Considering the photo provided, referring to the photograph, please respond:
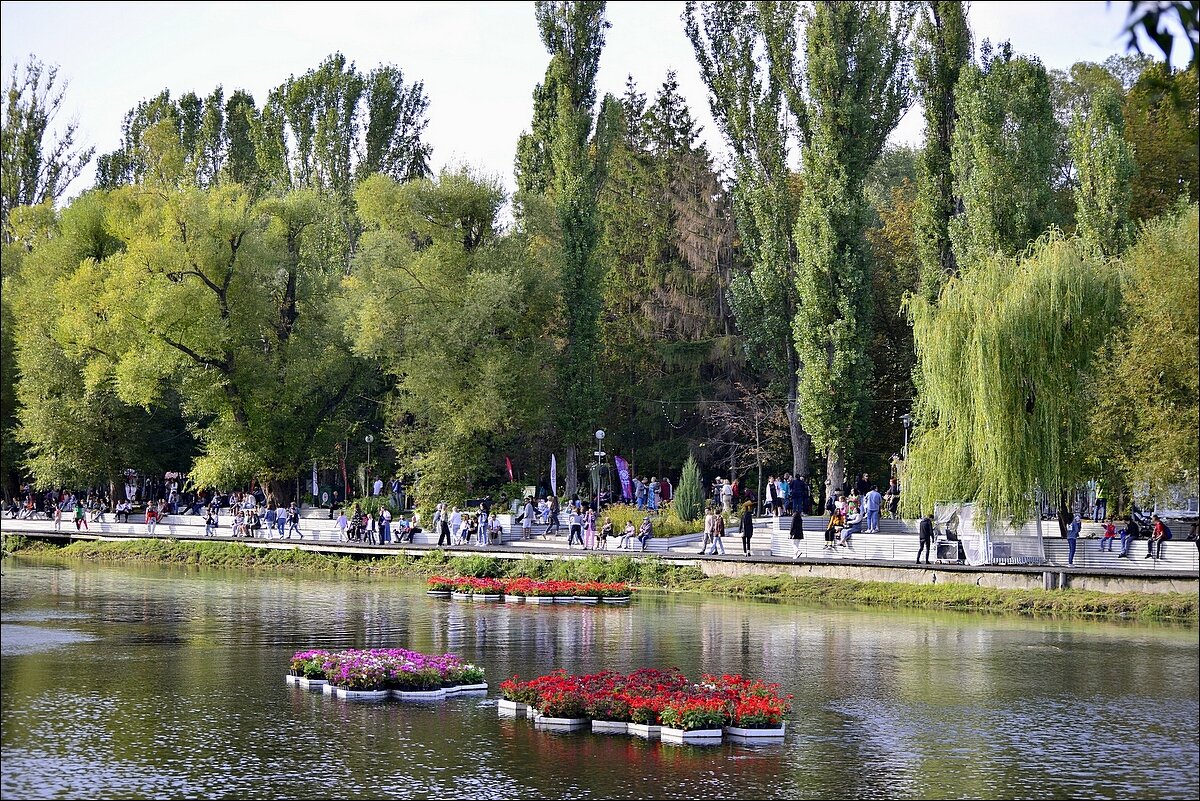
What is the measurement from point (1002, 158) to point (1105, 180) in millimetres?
3157

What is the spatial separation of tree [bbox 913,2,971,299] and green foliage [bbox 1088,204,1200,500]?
12.6 meters

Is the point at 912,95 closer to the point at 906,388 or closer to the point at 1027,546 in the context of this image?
the point at 906,388

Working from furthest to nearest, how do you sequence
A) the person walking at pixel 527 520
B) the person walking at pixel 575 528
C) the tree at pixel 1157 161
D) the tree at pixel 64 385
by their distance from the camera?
the tree at pixel 64 385 < the tree at pixel 1157 161 < the person walking at pixel 527 520 < the person walking at pixel 575 528

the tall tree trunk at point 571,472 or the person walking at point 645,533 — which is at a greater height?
the tall tree trunk at point 571,472

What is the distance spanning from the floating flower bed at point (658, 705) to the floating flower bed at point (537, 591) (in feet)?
51.1

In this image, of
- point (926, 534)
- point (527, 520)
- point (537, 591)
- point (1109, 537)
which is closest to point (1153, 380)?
point (1109, 537)

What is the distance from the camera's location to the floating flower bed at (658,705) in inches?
712

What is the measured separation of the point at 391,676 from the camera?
21.0 meters

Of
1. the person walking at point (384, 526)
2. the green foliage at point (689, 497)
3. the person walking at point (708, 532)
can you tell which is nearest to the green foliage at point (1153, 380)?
the person walking at point (708, 532)

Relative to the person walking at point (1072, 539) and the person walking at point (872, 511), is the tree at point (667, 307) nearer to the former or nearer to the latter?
the person walking at point (872, 511)

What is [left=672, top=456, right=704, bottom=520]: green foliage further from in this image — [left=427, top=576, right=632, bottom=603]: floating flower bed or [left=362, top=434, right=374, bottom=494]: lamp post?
[left=362, top=434, right=374, bottom=494]: lamp post

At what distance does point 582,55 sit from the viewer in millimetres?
53719

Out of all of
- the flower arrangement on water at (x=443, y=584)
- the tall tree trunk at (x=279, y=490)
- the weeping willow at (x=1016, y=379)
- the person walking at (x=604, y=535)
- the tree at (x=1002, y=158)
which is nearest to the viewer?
the weeping willow at (x=1016, y=379)

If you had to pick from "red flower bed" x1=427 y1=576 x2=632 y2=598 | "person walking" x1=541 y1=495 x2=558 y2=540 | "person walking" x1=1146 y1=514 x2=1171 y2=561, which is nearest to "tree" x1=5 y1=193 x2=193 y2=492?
"person walking" x1=541 y1=495 x2=558 y2=540
